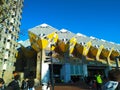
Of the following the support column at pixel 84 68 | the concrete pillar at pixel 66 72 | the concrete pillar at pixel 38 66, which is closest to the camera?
the concrete pillar at pixel 38 66

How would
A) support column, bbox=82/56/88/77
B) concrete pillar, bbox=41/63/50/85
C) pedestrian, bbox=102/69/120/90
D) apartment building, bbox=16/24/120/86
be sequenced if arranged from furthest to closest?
support column, bbox=82/56/88/77
apartment building, bbox=16/24/120/86
concrete pillar, bbox=41/63/50/85
pedestrian, bbox=102/69/120/90

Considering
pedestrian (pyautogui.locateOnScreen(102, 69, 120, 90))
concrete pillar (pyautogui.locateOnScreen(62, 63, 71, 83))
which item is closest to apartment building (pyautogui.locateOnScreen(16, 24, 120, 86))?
concrete pillar (pyautogui.locateOnScreen(62, 63, 71, 83))

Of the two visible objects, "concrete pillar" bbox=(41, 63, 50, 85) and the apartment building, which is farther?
the apartment building

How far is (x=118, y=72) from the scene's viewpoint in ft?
15.7

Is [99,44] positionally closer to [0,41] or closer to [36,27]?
[36,27]

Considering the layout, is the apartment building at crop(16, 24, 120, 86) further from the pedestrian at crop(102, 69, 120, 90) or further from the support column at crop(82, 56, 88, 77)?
the pedestrian at crop(102, 69, 120, 90)

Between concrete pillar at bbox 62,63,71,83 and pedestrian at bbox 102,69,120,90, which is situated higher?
concrete pillar at bbox 62,63,71,83

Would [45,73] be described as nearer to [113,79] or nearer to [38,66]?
[38,66]

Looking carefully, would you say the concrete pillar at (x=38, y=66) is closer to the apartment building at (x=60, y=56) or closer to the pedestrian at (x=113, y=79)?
the apartment building at (x=60, y=56)

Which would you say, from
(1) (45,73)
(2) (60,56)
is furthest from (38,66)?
(2) (60,56)

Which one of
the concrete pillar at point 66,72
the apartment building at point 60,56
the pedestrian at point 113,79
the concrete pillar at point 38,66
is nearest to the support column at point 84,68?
the apartment building at point 60,56

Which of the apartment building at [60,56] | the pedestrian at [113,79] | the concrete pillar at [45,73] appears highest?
the apartment building at [60,56]

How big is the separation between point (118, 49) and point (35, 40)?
2873cm

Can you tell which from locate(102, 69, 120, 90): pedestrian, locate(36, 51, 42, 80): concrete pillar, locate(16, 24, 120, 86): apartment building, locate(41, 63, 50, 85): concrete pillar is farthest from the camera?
locate(16, 24, 120, 86): apartment building
